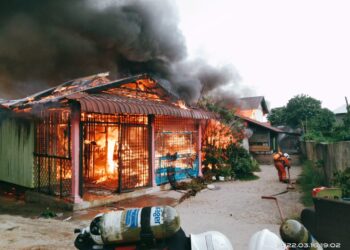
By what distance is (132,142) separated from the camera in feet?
30.2

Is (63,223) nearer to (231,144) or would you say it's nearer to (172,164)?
(172,164)

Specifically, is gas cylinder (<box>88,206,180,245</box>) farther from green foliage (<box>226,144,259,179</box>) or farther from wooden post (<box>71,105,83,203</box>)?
green foliage (<box>226,144,259,179</box>)

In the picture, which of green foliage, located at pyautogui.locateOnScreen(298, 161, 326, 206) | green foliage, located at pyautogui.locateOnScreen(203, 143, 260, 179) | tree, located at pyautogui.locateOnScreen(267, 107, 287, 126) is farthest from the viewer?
tree, located at pyautogui.locateOnScreen(267, 107, 287, 126)

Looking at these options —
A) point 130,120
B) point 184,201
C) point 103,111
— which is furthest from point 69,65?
point 184,201

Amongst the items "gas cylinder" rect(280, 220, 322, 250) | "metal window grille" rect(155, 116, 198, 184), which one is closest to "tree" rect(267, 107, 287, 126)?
"metal window grille" rect(155, 116, 198, 184)

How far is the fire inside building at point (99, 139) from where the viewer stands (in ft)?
25.0

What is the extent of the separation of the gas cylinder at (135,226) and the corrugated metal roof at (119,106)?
4703 mm

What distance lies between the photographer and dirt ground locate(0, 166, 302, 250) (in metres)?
5.14

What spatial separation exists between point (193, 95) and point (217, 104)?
2.03m

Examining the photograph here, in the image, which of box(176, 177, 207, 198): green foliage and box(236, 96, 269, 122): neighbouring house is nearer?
box(176, 177, 207, 198): green foliage

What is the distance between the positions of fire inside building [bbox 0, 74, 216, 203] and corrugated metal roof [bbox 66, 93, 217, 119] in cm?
2

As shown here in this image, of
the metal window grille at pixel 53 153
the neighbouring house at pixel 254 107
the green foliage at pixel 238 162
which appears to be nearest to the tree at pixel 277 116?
the neighbouring house at pixel 254 107

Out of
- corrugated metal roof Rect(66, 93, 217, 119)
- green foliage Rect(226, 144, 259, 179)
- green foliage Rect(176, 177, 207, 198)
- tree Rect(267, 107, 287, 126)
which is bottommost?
green foliage Rect(176, 177, 207, 198)

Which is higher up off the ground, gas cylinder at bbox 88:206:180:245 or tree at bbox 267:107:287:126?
Result: tree at bbox 267:107:287:126
